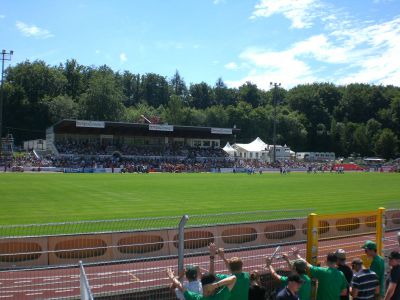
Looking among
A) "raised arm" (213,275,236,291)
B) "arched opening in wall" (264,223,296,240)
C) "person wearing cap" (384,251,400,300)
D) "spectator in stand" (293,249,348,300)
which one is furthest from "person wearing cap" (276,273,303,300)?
"arched opening in wall" (264,223,296,240)

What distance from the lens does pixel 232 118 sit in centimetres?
12256

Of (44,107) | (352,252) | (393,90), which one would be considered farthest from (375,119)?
(352,252)

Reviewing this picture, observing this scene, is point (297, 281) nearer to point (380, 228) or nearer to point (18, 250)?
point (380, 228)

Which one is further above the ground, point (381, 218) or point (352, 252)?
point (381, 218)

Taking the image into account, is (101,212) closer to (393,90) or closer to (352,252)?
(352,252)

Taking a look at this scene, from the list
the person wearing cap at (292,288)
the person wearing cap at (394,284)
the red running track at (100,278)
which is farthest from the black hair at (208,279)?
the person wearing cap at (394,284)

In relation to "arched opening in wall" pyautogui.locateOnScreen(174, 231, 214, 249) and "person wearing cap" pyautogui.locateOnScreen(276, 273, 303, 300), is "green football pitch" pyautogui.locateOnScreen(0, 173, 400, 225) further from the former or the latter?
"person wearing cap" pyautogui.locateOnScreen(276, 273, 303, 300)

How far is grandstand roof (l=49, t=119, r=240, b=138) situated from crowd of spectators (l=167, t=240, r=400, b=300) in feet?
205

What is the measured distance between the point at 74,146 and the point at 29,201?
4722cm

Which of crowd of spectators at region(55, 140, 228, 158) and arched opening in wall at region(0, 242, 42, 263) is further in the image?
crowd of spectators at region(55, 140, 228, 158)

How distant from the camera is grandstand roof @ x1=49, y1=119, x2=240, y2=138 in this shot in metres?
68.0

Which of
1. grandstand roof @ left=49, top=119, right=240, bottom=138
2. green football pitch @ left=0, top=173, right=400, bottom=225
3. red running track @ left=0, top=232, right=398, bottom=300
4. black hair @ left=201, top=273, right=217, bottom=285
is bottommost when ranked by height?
green football pitch @ left=0, top=173, right=400, bottom=225

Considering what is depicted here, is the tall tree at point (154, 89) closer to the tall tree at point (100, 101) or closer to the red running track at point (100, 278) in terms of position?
the tall tree at point (100, 101)

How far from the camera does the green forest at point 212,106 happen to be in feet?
323
